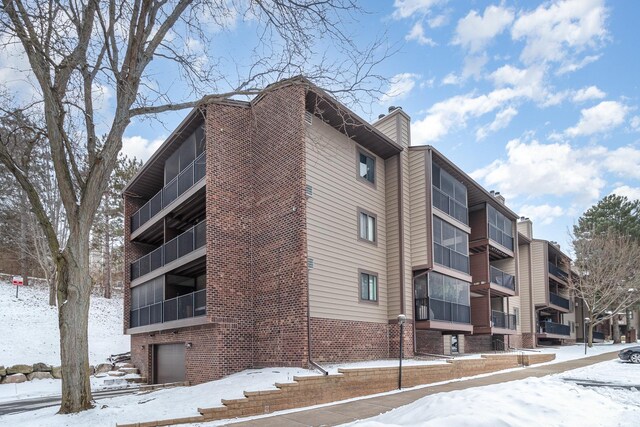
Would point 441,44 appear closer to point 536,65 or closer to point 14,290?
point 536,65

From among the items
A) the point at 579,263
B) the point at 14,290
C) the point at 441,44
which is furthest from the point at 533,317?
the point at 14,290

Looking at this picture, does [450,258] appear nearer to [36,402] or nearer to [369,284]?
[369,284]

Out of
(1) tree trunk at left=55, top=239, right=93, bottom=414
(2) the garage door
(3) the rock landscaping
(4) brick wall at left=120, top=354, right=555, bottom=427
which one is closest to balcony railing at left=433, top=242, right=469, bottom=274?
(4) brick wall at left=120, top=354, right=555, bottom=427

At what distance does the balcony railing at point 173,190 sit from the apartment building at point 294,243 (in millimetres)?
91

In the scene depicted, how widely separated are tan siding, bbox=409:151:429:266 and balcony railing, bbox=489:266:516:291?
28.3 feet

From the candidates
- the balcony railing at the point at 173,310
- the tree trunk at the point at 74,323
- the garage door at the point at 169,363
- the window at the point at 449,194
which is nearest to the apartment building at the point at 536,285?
the window at the point at 449,194

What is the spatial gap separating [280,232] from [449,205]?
903cm

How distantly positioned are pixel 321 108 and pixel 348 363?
851 centimetres

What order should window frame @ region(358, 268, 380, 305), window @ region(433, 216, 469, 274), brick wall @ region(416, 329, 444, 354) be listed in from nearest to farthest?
window frame @ region(358, 268, 380, 305), window @ region(433, 216, 469, 274), brick wall @ region(416, 329, 444, 354)

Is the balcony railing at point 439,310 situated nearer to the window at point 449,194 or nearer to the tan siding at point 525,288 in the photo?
the window at point 449,194

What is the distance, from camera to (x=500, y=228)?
27.0 meters

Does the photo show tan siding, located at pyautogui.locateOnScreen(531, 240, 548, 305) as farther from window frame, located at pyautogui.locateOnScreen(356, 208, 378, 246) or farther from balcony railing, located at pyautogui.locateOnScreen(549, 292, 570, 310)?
window frame, located at pyautogui.locateOnScreen(356, 208, 378, 246)

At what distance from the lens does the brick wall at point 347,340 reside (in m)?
14.4

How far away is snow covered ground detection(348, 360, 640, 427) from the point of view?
6.57 metres
